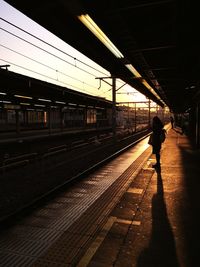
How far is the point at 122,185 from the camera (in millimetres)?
6688

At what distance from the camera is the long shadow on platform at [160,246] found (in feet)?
10.2

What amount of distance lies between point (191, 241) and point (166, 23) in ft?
14.5

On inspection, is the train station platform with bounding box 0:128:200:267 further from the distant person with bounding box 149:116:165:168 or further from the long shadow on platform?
the distant person with bounding box 149:116:165:168

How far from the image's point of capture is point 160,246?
3.48 meters

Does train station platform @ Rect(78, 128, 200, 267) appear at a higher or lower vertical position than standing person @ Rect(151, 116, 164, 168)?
lower

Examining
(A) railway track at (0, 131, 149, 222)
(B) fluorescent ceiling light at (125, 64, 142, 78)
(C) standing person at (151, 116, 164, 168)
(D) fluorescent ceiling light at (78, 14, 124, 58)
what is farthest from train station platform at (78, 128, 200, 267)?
(B) fluorescent ceiling light at (125, 64, 142, 78)

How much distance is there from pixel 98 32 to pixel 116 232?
4.19 metres

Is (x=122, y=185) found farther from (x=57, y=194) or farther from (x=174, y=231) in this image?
(x=174, y=231)

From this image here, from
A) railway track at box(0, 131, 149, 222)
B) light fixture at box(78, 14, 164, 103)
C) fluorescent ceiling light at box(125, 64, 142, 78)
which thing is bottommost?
railway track at box(0, 131, 149, 222)

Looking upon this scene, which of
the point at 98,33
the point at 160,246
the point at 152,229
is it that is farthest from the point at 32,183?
the point at 160,246

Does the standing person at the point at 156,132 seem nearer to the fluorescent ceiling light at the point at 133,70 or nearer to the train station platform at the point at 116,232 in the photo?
the fluorescent ceiling light at the point at 133,70

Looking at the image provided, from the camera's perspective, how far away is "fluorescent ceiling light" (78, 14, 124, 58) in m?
4.82

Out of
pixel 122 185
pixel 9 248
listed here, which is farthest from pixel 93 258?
pixel 122 185

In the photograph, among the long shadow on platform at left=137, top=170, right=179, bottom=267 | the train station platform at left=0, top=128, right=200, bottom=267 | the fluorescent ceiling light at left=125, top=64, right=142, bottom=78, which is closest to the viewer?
the long shadow on platform at left=137, top=170, right=179, bottom=267
